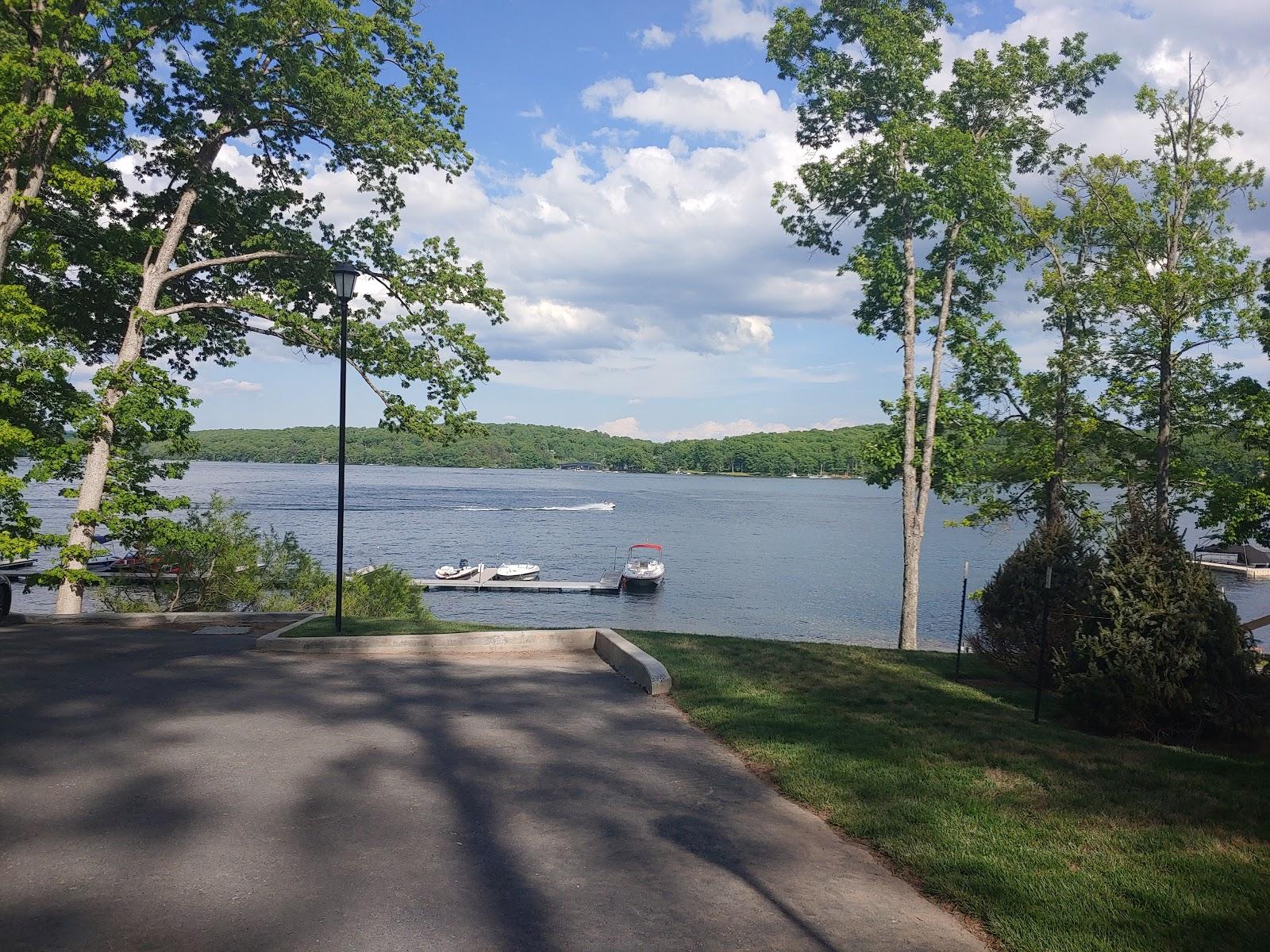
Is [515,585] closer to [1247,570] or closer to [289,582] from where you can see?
[289,582]

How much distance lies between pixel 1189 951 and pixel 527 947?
304 cm

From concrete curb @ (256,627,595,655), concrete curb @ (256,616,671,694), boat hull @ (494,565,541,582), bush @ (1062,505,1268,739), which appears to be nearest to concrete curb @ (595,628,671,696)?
concrete curb @ (256,616,671,694)

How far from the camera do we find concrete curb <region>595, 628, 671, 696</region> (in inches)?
369

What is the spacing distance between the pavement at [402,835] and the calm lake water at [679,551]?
79.5 feet

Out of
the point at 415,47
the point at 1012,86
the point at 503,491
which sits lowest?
the point at 503,491

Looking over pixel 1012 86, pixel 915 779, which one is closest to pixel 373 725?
pixel 915 779

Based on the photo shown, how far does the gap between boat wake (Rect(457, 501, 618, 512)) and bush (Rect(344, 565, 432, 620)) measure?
79080 mm

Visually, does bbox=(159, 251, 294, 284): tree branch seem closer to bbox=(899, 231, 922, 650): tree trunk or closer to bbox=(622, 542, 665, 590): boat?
bbox=(899, 231, 922, 650): tree trunk

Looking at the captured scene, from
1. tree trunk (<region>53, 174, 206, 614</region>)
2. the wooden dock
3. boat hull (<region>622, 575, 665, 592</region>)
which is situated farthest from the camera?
boat hull (<region>622, 575, 665, 592</region>)

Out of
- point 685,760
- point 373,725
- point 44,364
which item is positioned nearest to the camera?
point 685,760

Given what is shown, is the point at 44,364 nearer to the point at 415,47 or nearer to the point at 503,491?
the point at 415,47

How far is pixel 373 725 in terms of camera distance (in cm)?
746

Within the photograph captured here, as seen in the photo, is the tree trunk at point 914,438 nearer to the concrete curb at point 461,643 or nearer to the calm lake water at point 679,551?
the calm lake water at point 679,551

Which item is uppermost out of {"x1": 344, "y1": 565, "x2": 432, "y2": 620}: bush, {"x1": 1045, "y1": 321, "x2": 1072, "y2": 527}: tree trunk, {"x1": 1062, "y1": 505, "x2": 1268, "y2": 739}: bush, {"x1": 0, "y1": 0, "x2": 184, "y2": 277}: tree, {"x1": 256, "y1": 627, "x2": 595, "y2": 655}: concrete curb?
{"x1": 0, "y1": 0, "x2": 184, "y2": 277}: tree
